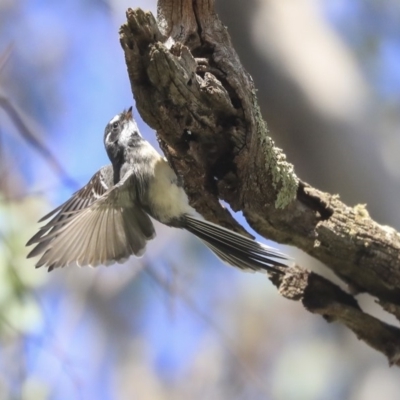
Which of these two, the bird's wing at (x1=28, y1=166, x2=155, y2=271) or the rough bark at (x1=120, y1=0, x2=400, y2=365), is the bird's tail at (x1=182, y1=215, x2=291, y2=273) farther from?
the bird's wing at (x1=28, y1=166, x2=155, y2=271)

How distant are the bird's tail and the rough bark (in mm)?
29

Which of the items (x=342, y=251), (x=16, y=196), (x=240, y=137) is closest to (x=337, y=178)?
(x=342, y=251)

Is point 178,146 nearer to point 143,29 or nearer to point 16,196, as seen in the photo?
point 143,29

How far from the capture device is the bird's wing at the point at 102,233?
1347mm

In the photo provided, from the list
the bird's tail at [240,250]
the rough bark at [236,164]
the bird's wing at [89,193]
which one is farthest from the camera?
the bird's wing at [89,193]

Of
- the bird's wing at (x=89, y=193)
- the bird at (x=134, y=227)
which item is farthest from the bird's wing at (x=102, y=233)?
the bird's wing at (x=89, y=193)

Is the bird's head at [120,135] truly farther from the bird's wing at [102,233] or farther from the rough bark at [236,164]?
the rough bark at [236,164]

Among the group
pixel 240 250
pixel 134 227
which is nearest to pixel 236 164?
pixel 240 250

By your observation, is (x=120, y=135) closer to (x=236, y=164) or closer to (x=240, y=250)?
(x=240, y=250)

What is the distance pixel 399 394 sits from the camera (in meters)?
2.27

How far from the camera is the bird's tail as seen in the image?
129cm

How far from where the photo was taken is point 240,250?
51.6 inches

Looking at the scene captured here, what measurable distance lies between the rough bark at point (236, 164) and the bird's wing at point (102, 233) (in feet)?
0.73

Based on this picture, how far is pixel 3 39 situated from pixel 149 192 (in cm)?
155
